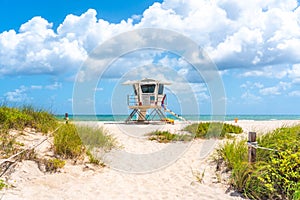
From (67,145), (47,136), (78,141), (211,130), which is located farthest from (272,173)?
(211,130)

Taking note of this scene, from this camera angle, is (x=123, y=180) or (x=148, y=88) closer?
(x=123, y=180)

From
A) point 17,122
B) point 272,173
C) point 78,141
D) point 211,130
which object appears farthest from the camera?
point 211,130

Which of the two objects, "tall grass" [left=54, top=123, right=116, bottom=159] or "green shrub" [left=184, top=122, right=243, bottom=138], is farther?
"green shrub" [left=184, top=122, right=243, bottom=138]

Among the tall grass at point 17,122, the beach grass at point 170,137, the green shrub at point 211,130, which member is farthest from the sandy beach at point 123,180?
the green shrub at point 211,130

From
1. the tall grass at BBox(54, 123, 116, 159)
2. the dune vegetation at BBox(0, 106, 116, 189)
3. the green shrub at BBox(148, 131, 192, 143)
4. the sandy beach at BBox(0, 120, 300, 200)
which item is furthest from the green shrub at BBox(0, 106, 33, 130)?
the green shrub at BBox(148, 131, 192, 143)

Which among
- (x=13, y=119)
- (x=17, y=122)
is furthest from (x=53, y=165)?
(x=17, y=122)

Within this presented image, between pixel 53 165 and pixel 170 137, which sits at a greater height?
pixel 170 137

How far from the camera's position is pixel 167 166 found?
8516 mm

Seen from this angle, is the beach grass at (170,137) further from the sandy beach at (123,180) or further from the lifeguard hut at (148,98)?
the lifeguard hut at (148,98)

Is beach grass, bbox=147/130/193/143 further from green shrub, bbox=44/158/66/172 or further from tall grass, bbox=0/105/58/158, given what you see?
green shrub, bbox=44/158/66/172

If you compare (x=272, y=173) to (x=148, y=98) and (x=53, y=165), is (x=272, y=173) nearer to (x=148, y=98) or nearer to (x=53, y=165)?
(x=53, y=165)

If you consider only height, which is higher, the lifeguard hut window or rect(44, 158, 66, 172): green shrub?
the lifeguard hut window

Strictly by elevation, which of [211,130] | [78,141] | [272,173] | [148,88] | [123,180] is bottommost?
[123,180]

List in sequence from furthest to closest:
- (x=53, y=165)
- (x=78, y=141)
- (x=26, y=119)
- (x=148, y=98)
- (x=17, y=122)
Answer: (x=148, y=98)
(x=26, y=119)
(x=17, y=122)
(x=78, y=141)
(x=53, y=165)
